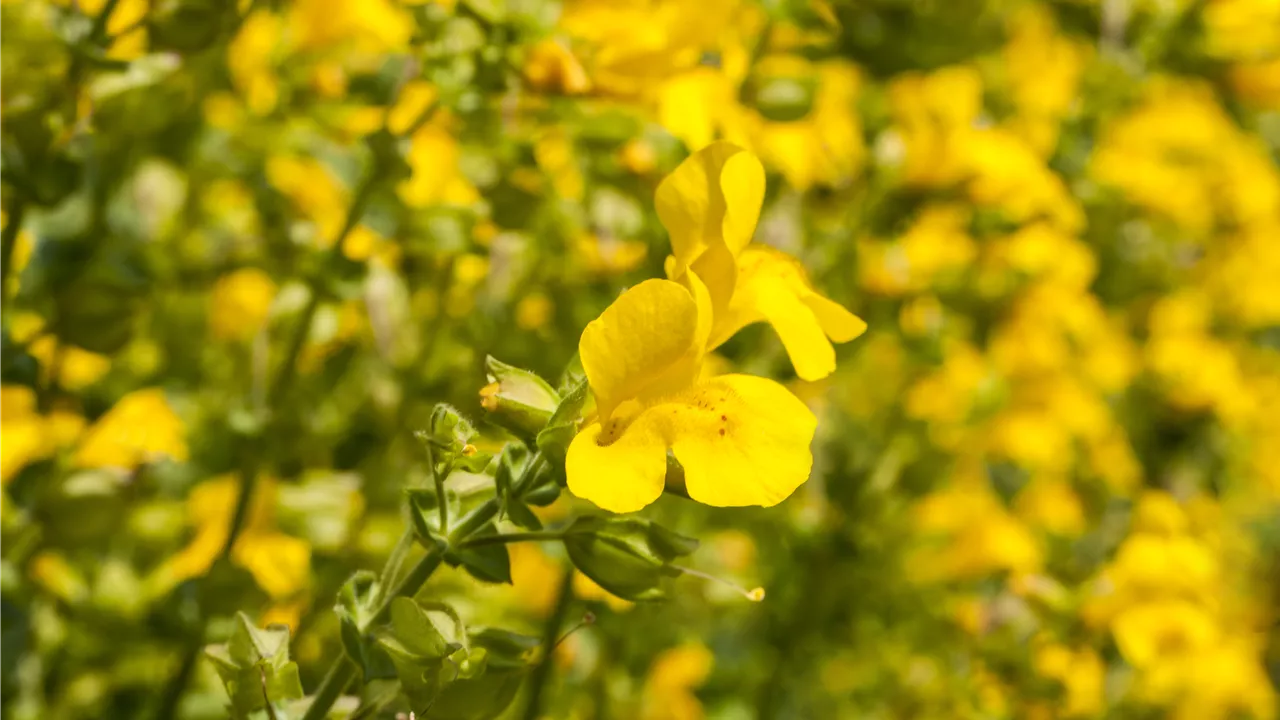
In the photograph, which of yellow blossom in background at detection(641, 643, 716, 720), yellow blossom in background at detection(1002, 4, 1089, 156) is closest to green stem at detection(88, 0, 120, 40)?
yellow blossom in background at detection(641, 643, 716, 720)

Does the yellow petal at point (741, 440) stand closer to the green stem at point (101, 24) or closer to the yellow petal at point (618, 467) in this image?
the yellow petal at point (618, 467)

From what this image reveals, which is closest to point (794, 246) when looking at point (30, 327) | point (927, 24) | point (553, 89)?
point (927, 24)

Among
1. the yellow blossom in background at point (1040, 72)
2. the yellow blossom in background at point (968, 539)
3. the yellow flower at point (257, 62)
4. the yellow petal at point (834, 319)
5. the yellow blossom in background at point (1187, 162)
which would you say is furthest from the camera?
the yellow blossom in background at point (1187, 162)

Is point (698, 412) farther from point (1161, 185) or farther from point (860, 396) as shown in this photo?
point (1161, 185)

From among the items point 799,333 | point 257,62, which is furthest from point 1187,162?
point 799,333

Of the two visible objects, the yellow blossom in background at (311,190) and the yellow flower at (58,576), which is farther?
the yellow blossom in background at (311,190)

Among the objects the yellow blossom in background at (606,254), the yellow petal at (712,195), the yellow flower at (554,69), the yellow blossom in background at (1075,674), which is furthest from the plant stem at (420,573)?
the yellow blossom in background at (1075,674)
